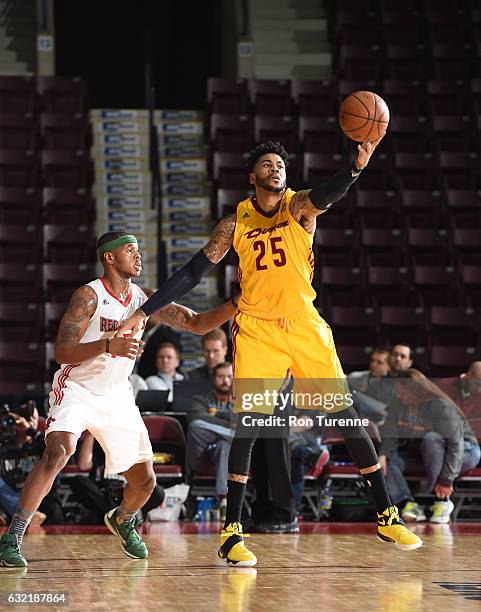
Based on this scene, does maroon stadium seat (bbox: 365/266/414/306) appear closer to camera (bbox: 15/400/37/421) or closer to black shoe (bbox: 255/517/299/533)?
black shoe (bbox: 255/517/299/533)

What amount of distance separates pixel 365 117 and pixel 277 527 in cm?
337

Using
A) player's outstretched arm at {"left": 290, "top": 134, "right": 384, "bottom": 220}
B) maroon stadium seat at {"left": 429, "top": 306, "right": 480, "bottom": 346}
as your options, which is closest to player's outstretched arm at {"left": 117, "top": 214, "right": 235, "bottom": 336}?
player's outstretched arm at {"left": 290, "top": 134, "right": 384, "bottom": 220}

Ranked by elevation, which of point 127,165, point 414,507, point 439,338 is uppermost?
point 127,165

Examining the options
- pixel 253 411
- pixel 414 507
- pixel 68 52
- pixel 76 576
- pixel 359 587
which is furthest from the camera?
pixel 68 52

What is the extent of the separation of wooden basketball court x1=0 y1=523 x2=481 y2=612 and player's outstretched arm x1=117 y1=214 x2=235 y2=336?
3.96 ft

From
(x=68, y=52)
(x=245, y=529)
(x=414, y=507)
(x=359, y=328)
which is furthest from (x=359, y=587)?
(x=68, y=52)

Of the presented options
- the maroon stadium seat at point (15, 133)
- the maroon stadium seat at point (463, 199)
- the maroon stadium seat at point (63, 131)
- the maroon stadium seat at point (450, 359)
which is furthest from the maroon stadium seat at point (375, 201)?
the maroon stadium seat at point (15, 133)

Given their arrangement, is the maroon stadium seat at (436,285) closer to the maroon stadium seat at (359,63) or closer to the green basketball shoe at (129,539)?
the maroon stadium seat at (359,63)

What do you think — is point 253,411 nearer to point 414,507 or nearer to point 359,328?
point 414,507

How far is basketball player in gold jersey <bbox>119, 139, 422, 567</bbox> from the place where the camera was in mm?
5301

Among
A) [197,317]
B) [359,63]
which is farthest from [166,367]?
[359,63]

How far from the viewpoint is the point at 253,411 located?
17.4 ft

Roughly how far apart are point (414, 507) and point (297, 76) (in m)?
9.18

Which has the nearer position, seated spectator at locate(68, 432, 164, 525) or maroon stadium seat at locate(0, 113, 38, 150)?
seated spectator at locate(68, 432, 164, 525)
